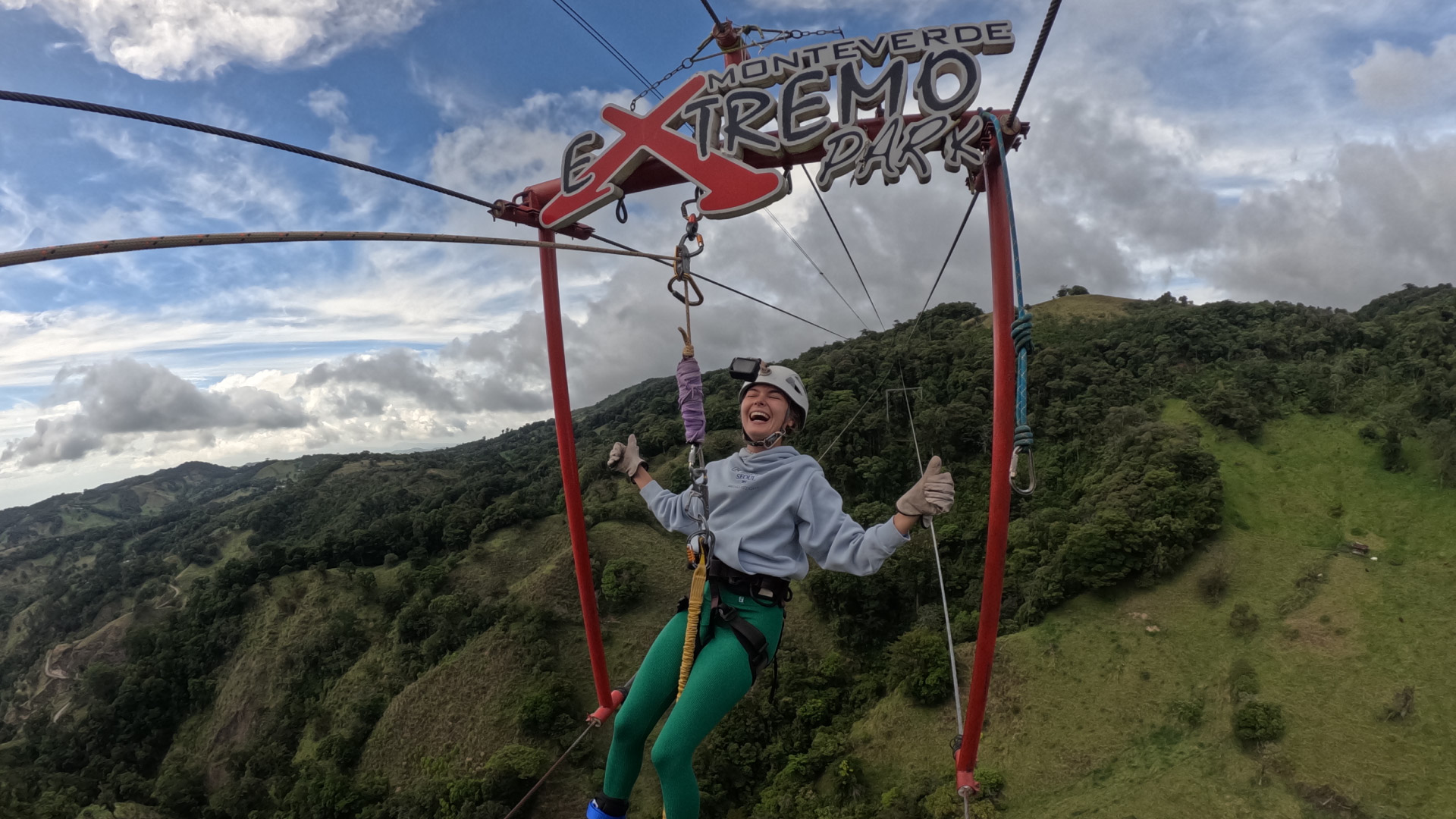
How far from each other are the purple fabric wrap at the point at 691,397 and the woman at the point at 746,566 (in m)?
0.28

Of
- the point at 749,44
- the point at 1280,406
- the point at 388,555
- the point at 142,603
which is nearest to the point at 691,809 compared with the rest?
the point at 749,44

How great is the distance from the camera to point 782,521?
3.64 metres

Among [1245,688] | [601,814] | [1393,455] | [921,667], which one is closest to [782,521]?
[601,814]

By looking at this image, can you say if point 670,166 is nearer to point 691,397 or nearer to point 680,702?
point 691,397

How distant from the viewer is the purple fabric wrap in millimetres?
3945

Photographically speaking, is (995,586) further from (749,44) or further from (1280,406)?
(1280,406)

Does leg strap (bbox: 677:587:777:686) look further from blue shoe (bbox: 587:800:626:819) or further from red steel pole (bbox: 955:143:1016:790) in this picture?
red steel pole (bbox: 955:143:1016:790)

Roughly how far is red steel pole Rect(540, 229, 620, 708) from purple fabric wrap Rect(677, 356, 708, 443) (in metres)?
1.91

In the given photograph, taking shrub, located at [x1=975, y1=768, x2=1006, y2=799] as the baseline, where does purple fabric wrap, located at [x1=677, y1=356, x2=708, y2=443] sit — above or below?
above

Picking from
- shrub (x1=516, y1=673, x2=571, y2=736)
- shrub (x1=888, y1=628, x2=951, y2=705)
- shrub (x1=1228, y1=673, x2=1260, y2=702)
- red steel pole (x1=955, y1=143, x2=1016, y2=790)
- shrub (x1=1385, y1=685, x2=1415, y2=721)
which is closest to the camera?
red steel pole (x1=955, y1=143, x2=1016, y2=790)

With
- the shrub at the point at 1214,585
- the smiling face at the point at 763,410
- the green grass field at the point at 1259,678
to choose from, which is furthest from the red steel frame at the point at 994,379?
the shrub at the point at 1214,585

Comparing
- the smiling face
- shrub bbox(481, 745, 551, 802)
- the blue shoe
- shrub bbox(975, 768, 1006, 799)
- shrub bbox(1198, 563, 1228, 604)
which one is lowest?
shrub bbox(481, 745, 551, 802)

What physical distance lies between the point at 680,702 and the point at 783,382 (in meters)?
1.93

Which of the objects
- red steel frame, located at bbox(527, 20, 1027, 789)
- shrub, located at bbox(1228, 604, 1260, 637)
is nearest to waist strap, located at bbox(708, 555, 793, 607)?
red steel frame, located at bbox(527, 20, 1027, 789)
